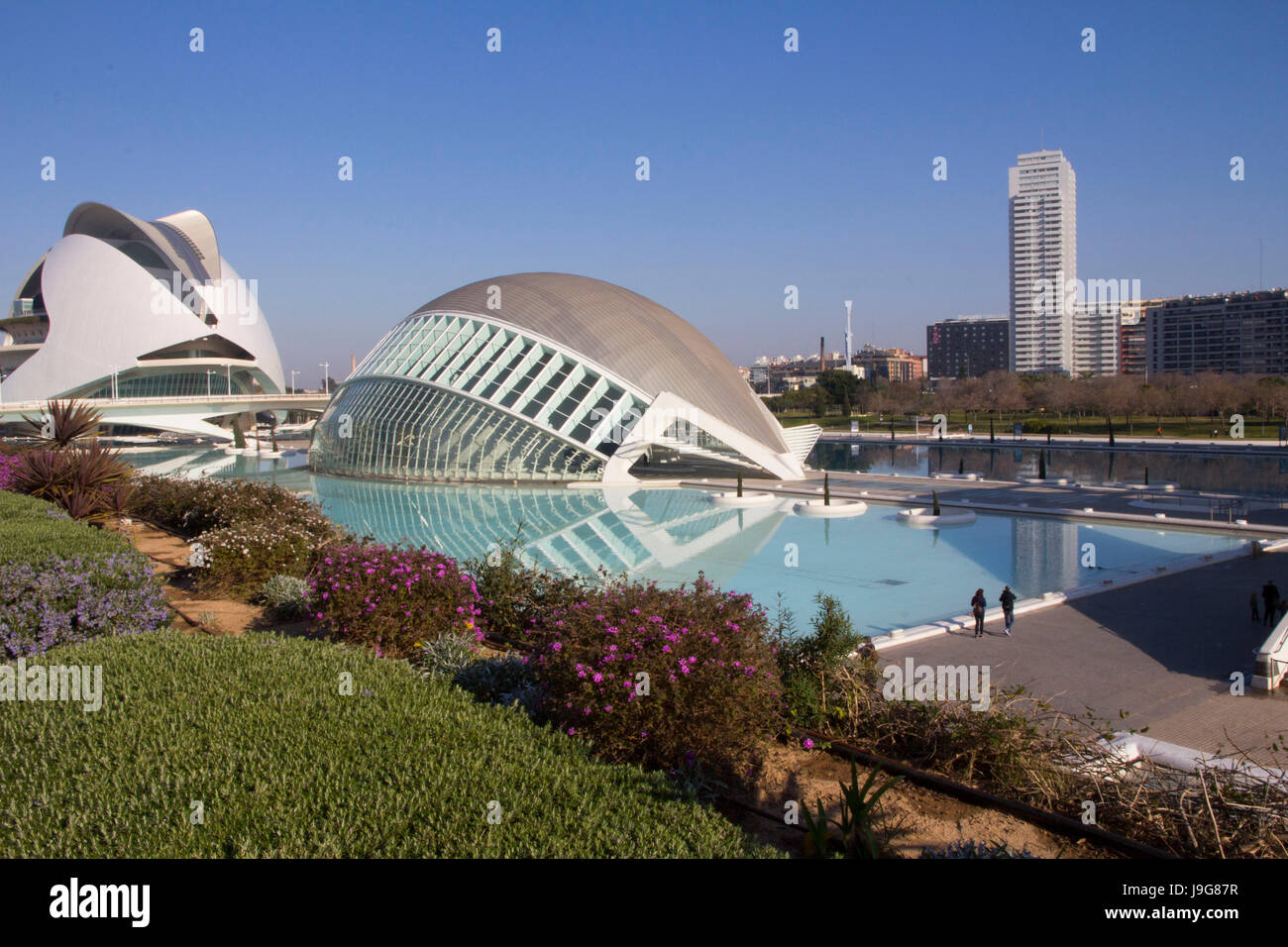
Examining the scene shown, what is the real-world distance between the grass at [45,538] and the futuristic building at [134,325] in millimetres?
47417

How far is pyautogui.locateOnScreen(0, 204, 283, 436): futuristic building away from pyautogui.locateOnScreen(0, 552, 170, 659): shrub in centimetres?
5164

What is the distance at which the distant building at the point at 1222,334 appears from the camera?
4230 inches

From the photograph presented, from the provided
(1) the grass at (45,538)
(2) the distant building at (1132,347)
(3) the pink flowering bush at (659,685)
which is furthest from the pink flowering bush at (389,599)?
(2) the distant building at (1132,347)

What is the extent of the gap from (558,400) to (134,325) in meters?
44.7

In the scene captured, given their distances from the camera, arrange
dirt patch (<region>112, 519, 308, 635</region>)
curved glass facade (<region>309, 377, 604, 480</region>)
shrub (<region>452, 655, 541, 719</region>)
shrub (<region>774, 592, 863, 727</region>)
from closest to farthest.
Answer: shrub (<region>452, 655, 541, 719</region>)
shrub (<region>774, 592, 863, 727</region>)
dirt patch (<region>112, 519, 308, 635</region>)
curved glass facade (<region>309, 377, 604, 480</region>)

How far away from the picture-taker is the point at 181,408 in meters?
57.3

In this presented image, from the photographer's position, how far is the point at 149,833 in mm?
3867

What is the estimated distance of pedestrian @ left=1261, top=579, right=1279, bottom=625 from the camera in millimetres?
11781

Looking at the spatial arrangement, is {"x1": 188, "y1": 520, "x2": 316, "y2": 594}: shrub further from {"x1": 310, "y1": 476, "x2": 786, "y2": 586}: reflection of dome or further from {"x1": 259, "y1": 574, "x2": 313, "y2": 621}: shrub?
{"x1": 310, "y1": 476, "x2": 786, "y2": 586}: reflection of dome

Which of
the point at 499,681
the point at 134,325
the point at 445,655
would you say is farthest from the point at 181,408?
the point at 499,681

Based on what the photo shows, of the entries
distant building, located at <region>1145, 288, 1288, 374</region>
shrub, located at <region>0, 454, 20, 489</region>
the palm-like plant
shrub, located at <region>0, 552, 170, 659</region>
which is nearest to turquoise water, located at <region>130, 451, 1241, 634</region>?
the palm-like plant

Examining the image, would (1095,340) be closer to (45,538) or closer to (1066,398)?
(1066,398)
